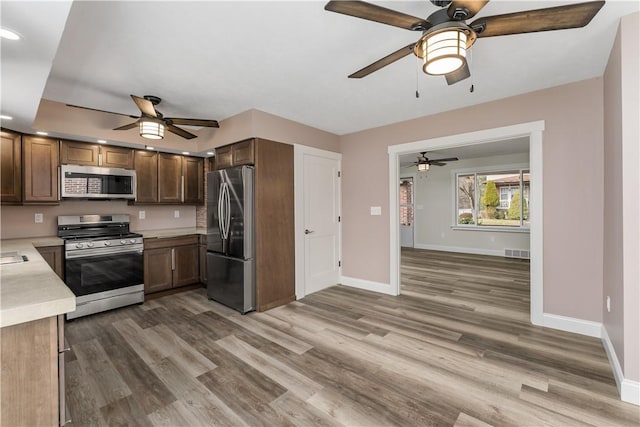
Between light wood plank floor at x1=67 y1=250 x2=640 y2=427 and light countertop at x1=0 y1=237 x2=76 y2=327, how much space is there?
0.95m

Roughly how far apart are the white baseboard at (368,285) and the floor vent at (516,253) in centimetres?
445

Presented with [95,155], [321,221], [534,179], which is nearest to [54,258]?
[95,155]

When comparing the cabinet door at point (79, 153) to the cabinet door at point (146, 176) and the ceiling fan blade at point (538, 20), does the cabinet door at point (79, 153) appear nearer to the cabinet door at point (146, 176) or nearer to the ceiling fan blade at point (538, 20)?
the cabinet door at point (146, 176)

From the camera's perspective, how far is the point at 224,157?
12.9ft

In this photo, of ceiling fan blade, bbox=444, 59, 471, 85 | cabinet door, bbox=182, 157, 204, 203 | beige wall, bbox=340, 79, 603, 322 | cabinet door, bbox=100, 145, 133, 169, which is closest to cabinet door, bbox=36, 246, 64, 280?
cabinet door, bbox=100, 145, 133, 169

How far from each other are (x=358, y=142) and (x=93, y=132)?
3.62 meters

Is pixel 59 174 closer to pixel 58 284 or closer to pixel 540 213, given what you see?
pixel 58 284

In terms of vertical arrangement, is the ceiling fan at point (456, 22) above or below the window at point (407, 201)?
above

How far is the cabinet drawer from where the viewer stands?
3.96 m

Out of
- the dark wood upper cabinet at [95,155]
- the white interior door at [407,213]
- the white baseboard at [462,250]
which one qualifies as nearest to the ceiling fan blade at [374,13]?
the dark wood upper cabinet at [95,155]

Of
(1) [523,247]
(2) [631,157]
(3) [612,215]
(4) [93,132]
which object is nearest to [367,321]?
(3) [612,215]

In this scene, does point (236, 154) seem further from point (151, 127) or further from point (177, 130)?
point (151, 127)

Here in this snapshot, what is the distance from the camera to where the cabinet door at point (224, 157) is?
3.84m

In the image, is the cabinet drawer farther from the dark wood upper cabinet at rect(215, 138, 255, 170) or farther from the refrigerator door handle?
the dark wood upper cabinet at rect(215, 138, 255, 170)
